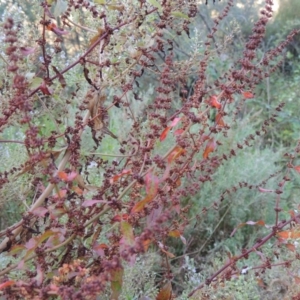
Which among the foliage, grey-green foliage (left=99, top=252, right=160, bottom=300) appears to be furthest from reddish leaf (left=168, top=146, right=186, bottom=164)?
grey-green foliage (left=99, top=252, right=160, bottom=300)

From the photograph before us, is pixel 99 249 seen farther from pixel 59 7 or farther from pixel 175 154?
pixel 59 7

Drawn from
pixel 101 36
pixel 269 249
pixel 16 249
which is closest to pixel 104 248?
pixel 16 249

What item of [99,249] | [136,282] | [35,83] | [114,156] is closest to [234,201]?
[136,282]

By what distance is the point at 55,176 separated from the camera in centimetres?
93

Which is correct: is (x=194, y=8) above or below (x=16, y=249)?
above

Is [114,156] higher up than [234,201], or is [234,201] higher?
[114,156]

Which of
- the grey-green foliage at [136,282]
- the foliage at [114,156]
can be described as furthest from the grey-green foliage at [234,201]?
the grey-green foliage at [136,282]

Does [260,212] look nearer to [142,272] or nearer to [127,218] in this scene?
[142,272]

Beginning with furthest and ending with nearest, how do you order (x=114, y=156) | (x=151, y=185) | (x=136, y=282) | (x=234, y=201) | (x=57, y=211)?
(x=234, y=201) < (x=136, y=282) < (x=114, y=156) < (x=57, y=211) < (x=151, y=185)

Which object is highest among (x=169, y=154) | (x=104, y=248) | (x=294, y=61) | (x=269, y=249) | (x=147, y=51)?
(x=147, y=51)

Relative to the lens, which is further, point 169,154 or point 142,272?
point 142,272

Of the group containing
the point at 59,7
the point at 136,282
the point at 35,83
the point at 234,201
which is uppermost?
the point at 59,7

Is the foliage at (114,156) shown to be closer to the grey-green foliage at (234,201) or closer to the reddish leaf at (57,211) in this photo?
the reddish leaf at (57,211)

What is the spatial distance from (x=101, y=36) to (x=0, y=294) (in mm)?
588
